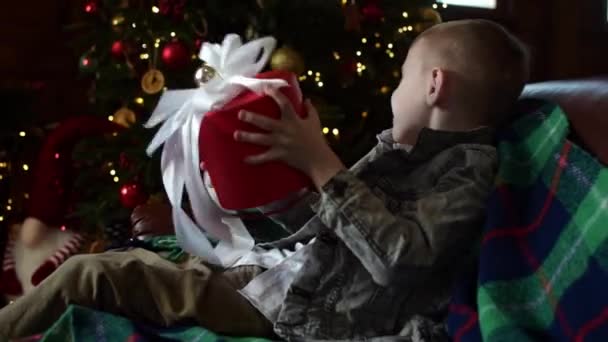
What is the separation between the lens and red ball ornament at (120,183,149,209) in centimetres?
212

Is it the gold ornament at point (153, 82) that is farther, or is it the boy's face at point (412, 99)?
the gold ornament at point (153, 82)

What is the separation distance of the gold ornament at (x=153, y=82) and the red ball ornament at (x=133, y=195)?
0.26 meters

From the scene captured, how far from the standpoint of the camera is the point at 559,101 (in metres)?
1.11

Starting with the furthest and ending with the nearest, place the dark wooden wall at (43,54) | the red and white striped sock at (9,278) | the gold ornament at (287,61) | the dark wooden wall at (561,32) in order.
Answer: the dark wooden wall at (561,32), the dark wooden wall at (43,54), the red and white striped sock at (9,278), the gold ornament at (287,61)

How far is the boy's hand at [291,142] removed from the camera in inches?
40.0

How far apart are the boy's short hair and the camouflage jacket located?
6 centimetres

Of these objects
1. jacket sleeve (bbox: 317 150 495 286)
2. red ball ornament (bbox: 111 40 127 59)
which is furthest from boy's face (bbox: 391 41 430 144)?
red ball ornament (bbox: 111 40 127 59)

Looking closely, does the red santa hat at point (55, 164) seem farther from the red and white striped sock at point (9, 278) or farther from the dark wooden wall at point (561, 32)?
the dark wooden wall at point (561, 32)

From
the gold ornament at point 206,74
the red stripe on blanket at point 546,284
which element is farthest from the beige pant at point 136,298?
the red stripe on blanket at point 546,284

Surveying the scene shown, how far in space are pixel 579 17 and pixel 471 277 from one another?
2710mm

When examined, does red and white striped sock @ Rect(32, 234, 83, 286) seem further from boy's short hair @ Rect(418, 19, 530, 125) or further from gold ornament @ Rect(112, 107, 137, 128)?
boy's short hair @ Rect(418, 19, 530, 125)

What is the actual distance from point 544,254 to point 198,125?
1.53 ft

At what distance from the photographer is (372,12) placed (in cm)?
226

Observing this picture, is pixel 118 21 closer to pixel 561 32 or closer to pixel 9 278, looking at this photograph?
pixel 9 278
